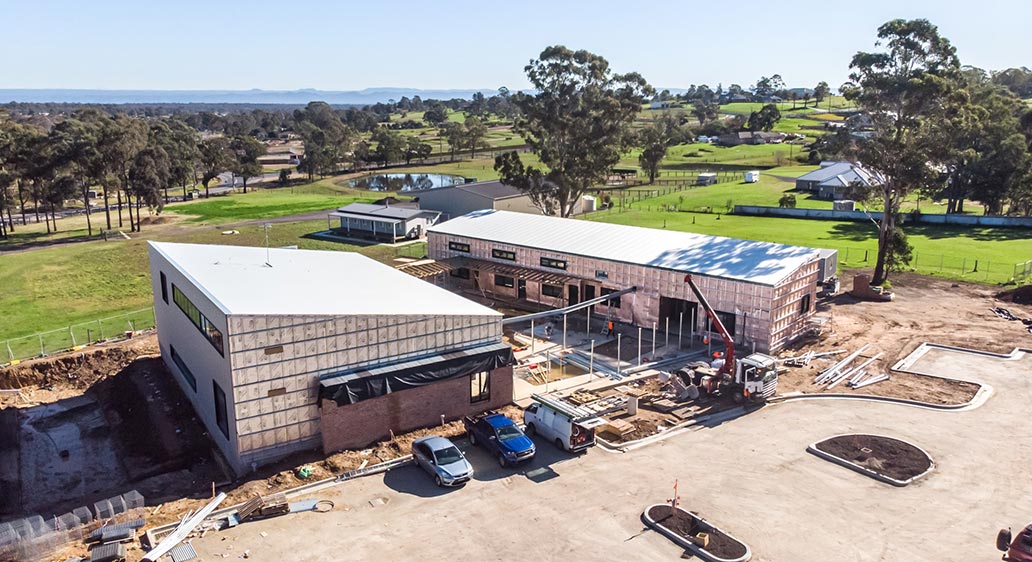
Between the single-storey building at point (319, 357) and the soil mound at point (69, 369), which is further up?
the single-storey building at point (319, 357)

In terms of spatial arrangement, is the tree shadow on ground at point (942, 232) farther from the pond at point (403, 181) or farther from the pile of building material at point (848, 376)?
the pond at point (403, 181)

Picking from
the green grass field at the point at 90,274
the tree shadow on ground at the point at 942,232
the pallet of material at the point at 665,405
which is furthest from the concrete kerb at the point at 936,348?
the green grass field at the point at 90,274

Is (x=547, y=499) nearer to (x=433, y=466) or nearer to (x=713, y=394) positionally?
(x=433, y=466)

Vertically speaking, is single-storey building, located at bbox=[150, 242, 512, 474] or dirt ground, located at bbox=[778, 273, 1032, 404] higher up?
single-storey building, located at bbox=[150, 242, 512, 474]

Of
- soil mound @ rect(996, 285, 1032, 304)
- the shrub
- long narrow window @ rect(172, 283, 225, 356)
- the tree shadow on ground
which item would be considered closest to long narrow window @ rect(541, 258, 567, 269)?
long narrow window @ rect(172, 283, 225, 356)

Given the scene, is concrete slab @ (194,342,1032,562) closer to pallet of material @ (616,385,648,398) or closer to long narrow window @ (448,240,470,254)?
pallet of material @ (616,385,648,398)

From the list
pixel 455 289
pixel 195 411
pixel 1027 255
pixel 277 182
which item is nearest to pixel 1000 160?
pixel 1027 255

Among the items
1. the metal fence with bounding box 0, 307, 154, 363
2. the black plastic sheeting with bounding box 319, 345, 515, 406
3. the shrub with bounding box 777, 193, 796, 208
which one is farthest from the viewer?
the shrub with bounding box 777, 193, 796, 208
